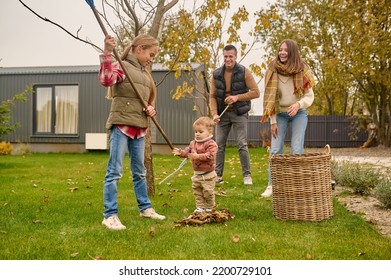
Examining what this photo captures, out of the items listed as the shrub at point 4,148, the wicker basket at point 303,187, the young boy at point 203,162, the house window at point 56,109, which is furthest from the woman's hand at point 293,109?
the house window at point 56,109

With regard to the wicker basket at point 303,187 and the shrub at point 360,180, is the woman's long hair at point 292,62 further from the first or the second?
the shrub at point 360,180

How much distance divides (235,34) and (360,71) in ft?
19.7

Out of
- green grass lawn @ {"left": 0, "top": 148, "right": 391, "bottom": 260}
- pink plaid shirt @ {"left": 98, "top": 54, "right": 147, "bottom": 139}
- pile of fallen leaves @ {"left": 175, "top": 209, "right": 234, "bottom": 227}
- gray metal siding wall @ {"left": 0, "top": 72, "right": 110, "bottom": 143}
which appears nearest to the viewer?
green grass lawn @ {"left": 0, "top": 148, "right": 391, "bottom": 260}

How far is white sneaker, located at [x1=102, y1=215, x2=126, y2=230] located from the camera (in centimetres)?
359

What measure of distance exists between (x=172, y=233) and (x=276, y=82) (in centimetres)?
187

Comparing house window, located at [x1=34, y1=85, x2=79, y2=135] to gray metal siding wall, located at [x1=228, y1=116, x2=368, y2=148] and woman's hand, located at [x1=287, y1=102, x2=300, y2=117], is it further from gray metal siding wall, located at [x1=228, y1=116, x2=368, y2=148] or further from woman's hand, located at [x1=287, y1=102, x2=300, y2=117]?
woman's hand, located at [x1=287, y1=102, x2=300, y2=117]

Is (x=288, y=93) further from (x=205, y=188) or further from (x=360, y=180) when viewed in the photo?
(x=360, y=180)

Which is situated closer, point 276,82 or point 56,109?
point 276,82

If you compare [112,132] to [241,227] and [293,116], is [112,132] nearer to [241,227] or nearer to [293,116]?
[241,227]

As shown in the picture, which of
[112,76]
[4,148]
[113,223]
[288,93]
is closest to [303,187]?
[288,93]

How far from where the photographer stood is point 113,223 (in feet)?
11.9

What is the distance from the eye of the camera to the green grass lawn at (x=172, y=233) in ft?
9.61

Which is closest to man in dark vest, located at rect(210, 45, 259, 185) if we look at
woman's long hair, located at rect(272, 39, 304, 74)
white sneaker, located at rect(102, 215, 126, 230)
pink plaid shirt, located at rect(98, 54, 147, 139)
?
woman's long hair, located at rect(272, 39, 304, 74)

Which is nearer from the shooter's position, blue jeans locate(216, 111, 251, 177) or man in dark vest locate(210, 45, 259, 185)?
man in dark vest locate(210, 45, 259, 185)
